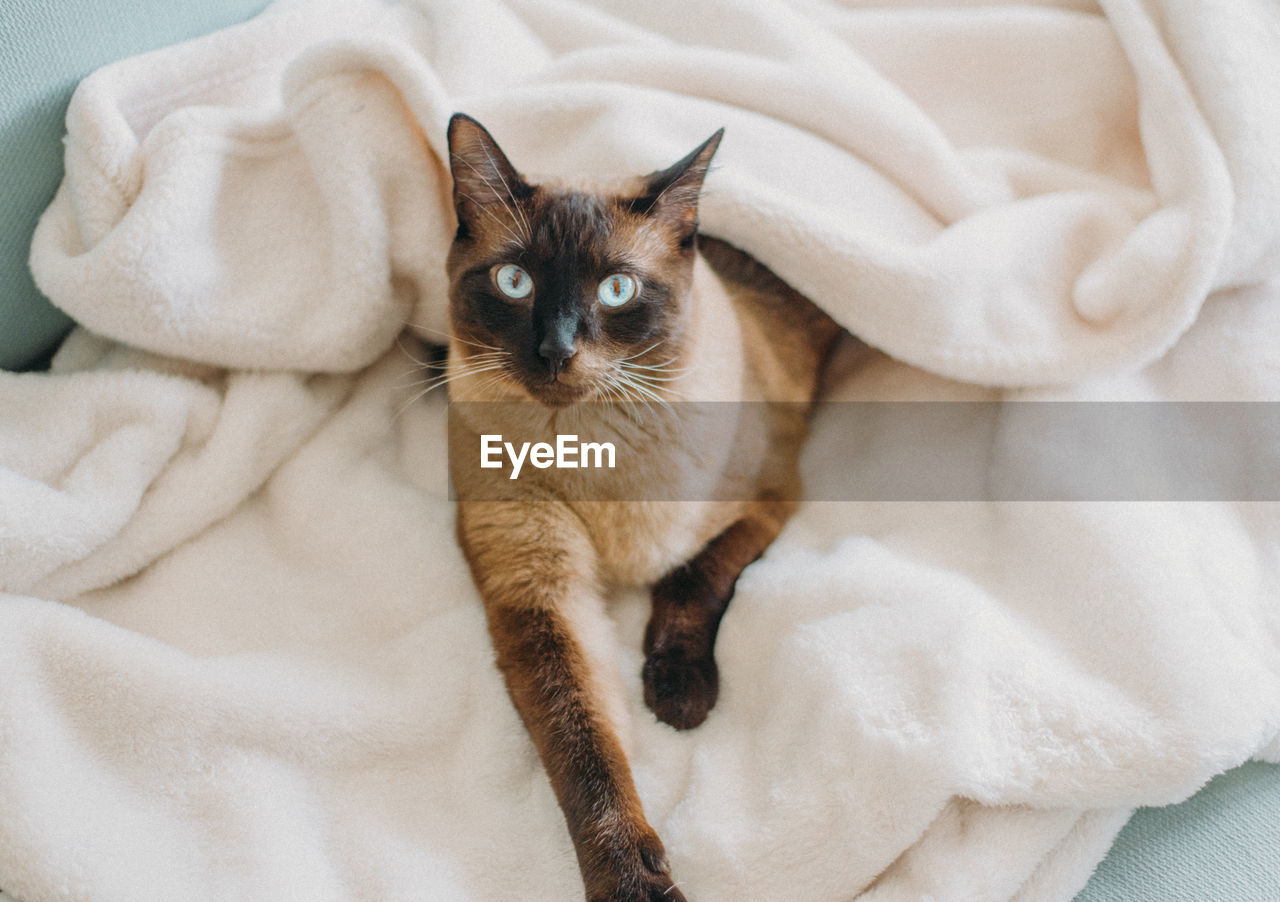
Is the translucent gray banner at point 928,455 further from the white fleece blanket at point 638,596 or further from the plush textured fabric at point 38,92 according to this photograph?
the plush textured fabric at point 38,92

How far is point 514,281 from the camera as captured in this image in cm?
103

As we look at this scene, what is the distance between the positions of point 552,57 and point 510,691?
3.83ft

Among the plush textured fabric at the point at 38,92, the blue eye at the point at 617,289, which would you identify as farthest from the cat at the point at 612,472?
the plush textured fabric at the point at 38,92

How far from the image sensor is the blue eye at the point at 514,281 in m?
1.03

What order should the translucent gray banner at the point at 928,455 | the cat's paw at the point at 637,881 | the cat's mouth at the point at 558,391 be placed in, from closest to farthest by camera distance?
1. the cat's paw at the point at 637,881
2. the cat's mouth at the point at 558,391
3. the translucent gray banner at the point at 928,455

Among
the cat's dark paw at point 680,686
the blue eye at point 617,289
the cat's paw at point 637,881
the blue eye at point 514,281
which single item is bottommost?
the cat's dark paw at point 680,686

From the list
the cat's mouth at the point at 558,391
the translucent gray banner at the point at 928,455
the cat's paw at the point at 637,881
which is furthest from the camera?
the translucent gray banner at the point at 928,455

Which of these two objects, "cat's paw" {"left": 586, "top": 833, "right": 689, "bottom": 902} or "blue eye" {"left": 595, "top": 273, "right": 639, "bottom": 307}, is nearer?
"cat's paw" {"left": 586, "top": 833, "right": 689, "bottom": 902}

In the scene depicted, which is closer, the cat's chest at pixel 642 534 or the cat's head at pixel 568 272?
the cat's head at pixel 568 272

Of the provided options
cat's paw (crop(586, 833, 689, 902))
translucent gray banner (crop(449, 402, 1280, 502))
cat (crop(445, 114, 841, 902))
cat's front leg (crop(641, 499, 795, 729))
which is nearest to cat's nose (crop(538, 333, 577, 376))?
cat (crop(445, 114, 841, 902))

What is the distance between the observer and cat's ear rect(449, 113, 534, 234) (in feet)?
3.33

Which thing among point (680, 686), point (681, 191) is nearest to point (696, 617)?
point (680, 686)

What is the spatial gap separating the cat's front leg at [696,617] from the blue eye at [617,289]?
1.29 ft

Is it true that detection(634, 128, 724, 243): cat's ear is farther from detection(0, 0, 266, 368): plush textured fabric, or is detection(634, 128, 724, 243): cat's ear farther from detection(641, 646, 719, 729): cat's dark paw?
detection(0, 0, 266, 368): plush textured fabric
